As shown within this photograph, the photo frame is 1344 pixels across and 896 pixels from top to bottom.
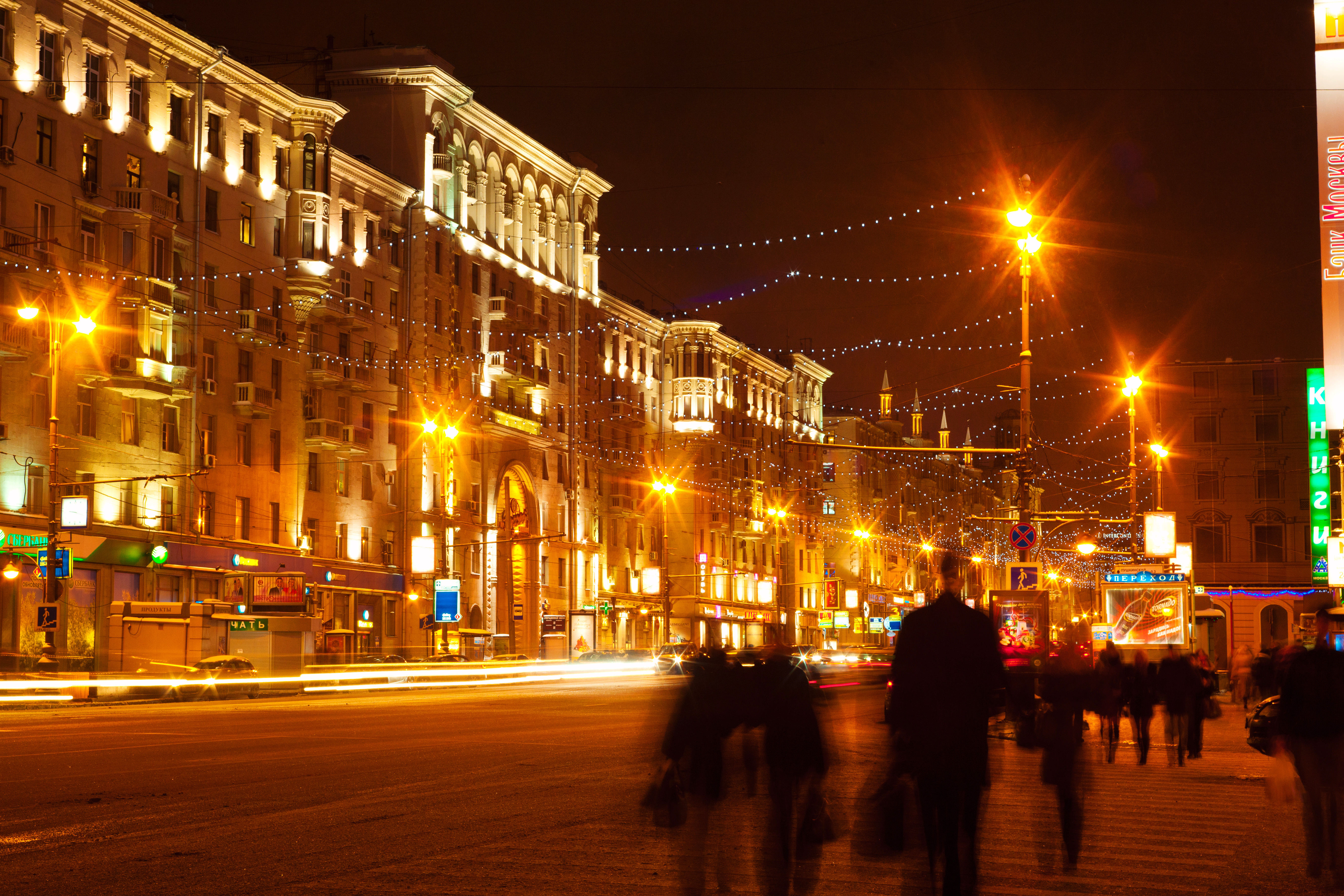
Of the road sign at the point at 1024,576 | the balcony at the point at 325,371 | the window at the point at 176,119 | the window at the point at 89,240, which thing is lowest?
the road sign at the point at 1024,576

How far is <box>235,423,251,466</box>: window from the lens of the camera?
54375 mm

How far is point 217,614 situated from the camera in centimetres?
4722

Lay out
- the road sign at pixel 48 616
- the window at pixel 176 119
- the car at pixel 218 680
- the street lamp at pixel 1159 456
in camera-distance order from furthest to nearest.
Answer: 1. the window at pixel 176 119
2. the street lamp at pixel 1159 456
3. the car at pixel 218 680
4. the road sign at pixel 48 616

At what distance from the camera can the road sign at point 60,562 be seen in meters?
38.1

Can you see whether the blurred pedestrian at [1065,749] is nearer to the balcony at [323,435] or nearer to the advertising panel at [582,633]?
the balcony at [323,435]

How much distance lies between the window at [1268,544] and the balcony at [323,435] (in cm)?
4408

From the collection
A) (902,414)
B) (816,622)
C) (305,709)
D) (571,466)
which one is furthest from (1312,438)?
(902,414)

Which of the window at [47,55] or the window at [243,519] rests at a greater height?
the window at [47,55]

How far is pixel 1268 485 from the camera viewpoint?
71812 mm

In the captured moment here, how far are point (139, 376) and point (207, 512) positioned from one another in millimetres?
6915

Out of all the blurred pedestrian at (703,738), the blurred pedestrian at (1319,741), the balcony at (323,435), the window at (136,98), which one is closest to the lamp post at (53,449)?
the window at (136,98)

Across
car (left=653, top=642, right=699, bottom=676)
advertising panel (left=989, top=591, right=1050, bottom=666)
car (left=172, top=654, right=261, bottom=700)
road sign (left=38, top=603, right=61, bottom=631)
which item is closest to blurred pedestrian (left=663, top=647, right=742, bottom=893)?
advertising panel (left=989, top=591, right=1050, bottom=666)

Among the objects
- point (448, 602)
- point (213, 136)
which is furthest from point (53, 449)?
point (448, 602)

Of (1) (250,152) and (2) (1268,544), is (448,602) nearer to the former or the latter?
(1) (250,152)
